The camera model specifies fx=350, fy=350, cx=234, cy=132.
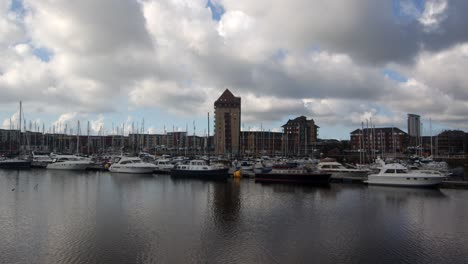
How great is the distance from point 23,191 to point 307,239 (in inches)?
1477

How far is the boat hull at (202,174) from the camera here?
60.1 m

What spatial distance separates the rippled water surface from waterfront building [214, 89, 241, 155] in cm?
12265

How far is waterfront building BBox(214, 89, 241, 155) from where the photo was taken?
16550cm

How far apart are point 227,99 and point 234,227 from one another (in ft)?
472

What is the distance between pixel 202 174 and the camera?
201 ft

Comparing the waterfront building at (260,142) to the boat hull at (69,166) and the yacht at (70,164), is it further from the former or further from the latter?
the boat hull at (69,166)

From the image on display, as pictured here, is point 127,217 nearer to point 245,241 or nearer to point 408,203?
point 245,241

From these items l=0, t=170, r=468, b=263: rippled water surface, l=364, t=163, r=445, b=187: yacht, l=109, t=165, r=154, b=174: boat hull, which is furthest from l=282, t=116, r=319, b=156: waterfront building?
l=0, t=170, r=468, b=263: rippled water surface

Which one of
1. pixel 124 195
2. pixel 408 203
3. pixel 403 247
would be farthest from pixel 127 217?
pixel 408 203

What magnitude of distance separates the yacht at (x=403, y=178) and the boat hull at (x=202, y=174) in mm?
23156

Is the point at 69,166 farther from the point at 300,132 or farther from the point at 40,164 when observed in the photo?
the point at 300,132

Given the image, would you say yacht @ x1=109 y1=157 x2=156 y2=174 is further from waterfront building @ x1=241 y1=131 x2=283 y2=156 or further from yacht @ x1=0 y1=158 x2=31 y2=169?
waterfront building @ x1=241 y1=131 x2=283 y2=156

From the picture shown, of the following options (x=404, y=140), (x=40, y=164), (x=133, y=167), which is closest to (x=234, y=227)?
(x=133, y=167)

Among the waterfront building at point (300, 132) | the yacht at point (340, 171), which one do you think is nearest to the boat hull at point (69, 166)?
the yacht at point (340, 171)
